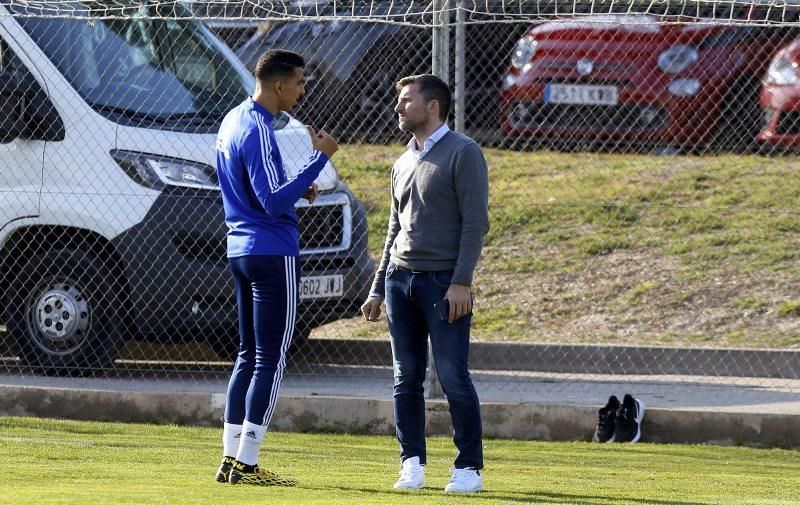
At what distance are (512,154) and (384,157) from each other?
4.31 ft

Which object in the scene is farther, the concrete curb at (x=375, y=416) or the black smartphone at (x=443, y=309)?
the concrete curb at (x=375, y=416)

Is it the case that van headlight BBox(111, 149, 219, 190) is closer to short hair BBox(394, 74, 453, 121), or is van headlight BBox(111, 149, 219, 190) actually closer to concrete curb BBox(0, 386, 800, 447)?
concrete curb BBox(0, 386, 800, 447)

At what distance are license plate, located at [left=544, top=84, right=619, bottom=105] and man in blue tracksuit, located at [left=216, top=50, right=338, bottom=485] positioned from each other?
15.5 ft

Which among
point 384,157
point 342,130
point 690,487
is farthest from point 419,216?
point 384,157

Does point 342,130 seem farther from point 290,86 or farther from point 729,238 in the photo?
point 290,86

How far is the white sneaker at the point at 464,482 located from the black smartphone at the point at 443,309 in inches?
24.1

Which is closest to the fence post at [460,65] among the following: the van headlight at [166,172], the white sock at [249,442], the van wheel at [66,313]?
the van headlight at [166,172]

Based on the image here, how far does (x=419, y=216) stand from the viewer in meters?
5.96

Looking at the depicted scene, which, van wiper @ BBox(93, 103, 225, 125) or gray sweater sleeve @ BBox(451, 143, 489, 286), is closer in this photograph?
gray sweater sleeve @ BBox(451, 143, 489, 286)

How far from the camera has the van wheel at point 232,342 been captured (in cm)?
930

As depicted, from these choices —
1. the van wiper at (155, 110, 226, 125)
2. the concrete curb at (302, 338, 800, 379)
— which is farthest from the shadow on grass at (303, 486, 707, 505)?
the van wiper at (155, 110, 226, 125)

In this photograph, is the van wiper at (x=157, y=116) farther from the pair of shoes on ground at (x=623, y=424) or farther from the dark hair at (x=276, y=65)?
the dark hair at (x=276, y=65)

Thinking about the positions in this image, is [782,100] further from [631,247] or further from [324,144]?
[324,144]

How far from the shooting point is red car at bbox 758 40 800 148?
10312 mm
